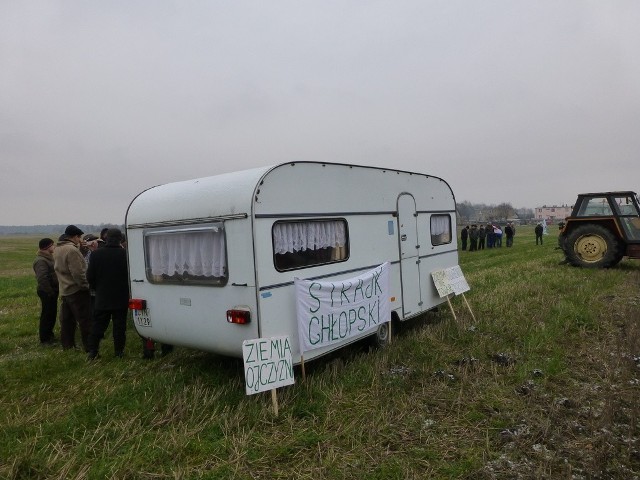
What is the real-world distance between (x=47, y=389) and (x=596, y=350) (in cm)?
654

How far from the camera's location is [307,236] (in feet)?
16.6

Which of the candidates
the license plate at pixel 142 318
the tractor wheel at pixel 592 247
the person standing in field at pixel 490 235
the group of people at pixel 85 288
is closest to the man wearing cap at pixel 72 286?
the group of people at pixel 85 288

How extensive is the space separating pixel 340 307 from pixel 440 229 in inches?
137

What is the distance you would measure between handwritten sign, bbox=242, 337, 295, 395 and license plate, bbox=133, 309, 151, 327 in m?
1.95

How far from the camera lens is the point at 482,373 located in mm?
4902

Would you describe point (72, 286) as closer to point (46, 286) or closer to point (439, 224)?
point (46, 286)

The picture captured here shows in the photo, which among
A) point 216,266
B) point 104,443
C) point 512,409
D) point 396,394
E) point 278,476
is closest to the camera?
point 278,476

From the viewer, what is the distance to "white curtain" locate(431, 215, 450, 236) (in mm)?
7746

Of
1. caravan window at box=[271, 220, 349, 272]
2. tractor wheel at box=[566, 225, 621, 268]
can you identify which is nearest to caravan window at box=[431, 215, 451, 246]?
caravan window at box=[271, 220, 349, 272]

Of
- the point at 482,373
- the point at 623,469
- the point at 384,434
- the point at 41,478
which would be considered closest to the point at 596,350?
the point at 482,373

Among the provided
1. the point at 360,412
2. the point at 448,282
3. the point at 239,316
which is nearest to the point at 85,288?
the point at 239,316

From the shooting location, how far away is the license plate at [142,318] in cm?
556

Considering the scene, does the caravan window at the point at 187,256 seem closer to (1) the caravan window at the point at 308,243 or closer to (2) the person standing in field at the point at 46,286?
(1) the caravan window at the point at 308,243

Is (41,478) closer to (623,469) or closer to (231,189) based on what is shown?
(231,189)
